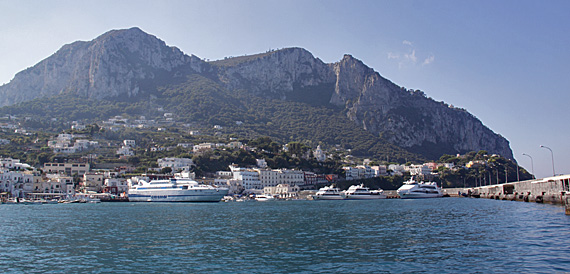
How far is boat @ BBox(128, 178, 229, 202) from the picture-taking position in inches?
3182

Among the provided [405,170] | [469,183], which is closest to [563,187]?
[469,183]

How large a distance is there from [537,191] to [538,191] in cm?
46

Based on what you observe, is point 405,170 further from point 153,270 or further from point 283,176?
point 153,270

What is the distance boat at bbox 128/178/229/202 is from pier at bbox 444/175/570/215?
49828 mm

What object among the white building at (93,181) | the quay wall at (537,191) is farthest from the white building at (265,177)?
the quay wall at (537,191)

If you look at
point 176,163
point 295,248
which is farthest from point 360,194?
point 295,248

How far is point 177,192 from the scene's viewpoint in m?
82.2

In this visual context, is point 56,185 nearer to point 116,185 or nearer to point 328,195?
point 116,185

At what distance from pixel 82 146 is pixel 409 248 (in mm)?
127641

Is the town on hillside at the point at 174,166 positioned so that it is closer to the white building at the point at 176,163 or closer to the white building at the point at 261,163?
the white building at the point at 261,163

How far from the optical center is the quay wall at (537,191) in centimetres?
4934

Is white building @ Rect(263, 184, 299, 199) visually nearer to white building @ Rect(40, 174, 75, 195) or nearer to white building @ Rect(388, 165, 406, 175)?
white building @ Rect(40, 174, 75, 195)

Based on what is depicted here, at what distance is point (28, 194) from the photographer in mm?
89062

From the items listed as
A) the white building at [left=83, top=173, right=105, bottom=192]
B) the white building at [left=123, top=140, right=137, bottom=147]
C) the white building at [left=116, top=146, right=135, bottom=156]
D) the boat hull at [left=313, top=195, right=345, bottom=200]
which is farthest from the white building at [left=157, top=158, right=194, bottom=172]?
the boat hull at [left=313, top=195, right=345, bottom=200]
